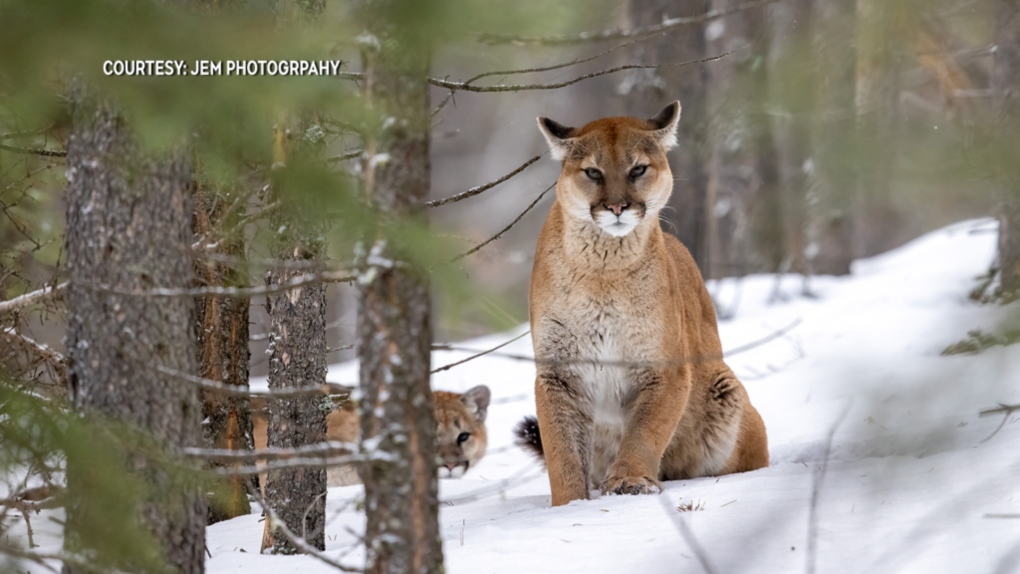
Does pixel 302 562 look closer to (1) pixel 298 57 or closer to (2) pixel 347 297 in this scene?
(1) pixel 298 57

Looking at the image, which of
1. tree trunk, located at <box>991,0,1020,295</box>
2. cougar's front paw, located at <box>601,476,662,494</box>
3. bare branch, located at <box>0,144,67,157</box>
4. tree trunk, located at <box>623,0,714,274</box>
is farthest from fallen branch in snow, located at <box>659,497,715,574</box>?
tree trunk, located at <box>623,0,714,274</box>

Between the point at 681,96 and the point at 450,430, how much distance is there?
5.62 meters

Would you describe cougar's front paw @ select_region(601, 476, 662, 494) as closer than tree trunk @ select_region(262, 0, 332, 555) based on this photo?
No

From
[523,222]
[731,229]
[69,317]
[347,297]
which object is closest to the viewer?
[69,317]

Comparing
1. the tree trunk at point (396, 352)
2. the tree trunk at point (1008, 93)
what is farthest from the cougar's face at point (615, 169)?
the tree trunk at point (396, 352)

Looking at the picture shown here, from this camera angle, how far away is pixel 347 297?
19.3 meters

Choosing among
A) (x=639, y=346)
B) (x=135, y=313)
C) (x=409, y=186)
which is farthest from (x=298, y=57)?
(x=639, y=346)

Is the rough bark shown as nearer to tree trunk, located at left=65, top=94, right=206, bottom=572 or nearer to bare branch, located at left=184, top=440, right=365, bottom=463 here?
tree trunk, located at left=65, top=94, right=206, bottom=572

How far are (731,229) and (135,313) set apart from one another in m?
13.6

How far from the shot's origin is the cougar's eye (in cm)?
606

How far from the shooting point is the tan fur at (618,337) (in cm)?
578

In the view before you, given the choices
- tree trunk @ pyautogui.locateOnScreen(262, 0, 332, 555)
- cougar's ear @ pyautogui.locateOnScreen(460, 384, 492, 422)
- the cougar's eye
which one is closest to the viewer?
tree trunk @ pyautogui.locateOnScreen(262, 0, 332, 555)

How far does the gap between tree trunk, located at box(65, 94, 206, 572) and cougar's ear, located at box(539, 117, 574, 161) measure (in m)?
3.33

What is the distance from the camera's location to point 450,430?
337 inches
